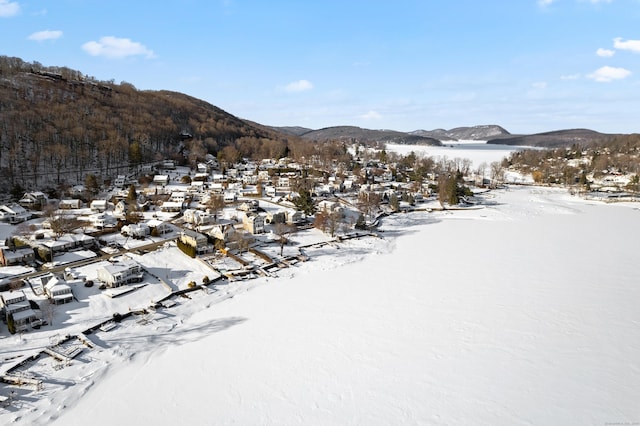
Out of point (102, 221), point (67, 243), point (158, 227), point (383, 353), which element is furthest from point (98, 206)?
point (383, 353)

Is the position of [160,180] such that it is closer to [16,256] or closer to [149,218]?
[149,218]

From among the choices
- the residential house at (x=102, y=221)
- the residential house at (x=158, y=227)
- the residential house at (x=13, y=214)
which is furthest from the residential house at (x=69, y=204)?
the residential house at (x=158, y=227)

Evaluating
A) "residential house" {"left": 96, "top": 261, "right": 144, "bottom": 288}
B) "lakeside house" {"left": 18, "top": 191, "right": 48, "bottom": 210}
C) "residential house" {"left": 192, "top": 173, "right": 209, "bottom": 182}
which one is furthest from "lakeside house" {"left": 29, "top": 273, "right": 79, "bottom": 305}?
"residential house" {"left": 192, "top": 173, "right": 209, "bottom": 182}

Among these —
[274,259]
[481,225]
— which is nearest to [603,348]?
[274,259]

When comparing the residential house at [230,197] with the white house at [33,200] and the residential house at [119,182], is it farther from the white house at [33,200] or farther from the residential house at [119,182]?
the white house at [33,200]

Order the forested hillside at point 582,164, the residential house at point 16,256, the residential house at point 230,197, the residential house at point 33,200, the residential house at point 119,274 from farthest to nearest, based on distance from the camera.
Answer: the forested hillside at point 582,164, the residential house at point 230,197, the residential house at point 33,200, the residential house at point 16,256, the residential house at point 119,274

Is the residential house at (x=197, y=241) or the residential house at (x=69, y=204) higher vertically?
the residential house at (x=69, y=204)

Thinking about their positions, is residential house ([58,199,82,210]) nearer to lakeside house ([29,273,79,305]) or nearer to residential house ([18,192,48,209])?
residential house ([18,192,48,209])

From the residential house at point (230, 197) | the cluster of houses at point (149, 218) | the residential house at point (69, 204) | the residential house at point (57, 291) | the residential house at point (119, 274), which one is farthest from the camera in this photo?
the residential house at point (230, 197)

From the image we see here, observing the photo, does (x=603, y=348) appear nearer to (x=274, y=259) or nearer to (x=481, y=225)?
(x=274, y=259)
